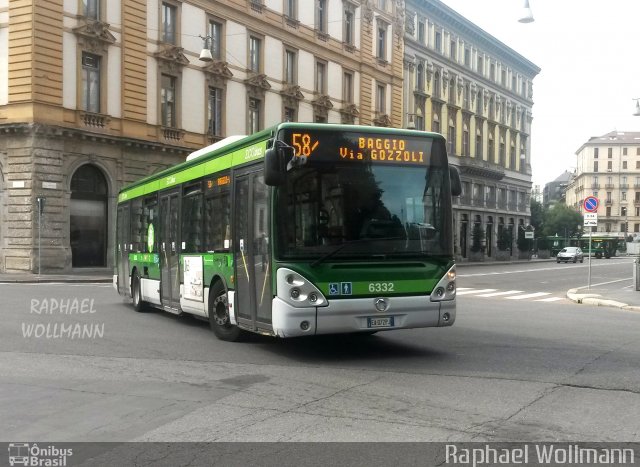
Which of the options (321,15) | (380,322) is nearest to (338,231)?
(380,322)

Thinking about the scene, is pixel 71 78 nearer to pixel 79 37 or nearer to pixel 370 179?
pixel 79 37

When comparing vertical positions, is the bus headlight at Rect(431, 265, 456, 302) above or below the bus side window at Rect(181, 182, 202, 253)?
below

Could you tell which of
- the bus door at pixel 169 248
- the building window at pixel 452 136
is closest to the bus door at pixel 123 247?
the bus door at pixel 169 248

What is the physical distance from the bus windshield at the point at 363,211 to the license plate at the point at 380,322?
801mm

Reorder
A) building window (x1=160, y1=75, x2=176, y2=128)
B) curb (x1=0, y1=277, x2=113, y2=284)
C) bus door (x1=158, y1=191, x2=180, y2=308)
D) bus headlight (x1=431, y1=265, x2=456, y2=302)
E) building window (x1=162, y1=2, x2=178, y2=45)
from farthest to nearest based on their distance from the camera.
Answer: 1. building window (x1=160, y1=75, x2=176, y2=128)
2. building window (x1=162, y1=2, x2=178, y2=45)
3. curb (x1=0, y1=277, x2=113, y2=284)
4. bus door (x1=158, y1=191, x2=180, y2=308)
5. bus headlight (x1=431, y1=265, x2=456, y2=302)

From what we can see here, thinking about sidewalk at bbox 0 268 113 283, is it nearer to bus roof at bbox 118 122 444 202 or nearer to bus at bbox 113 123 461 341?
bus roof at bbox 118 122 444 202

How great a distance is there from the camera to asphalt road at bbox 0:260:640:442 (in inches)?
235

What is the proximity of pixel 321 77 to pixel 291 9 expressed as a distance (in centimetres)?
493

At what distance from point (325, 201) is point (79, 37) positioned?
A: 1013 inches

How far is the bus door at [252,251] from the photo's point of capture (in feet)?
30.3

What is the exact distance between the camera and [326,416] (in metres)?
6.35

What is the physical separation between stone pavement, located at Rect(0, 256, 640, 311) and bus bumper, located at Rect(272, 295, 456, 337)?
1065cm

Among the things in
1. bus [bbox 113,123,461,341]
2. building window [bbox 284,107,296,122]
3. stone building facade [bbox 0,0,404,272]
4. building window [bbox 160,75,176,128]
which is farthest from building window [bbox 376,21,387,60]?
bus [bbox 113,123,461,341]

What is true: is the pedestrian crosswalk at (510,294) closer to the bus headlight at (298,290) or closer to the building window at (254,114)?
the bus headlight at (298,290)
